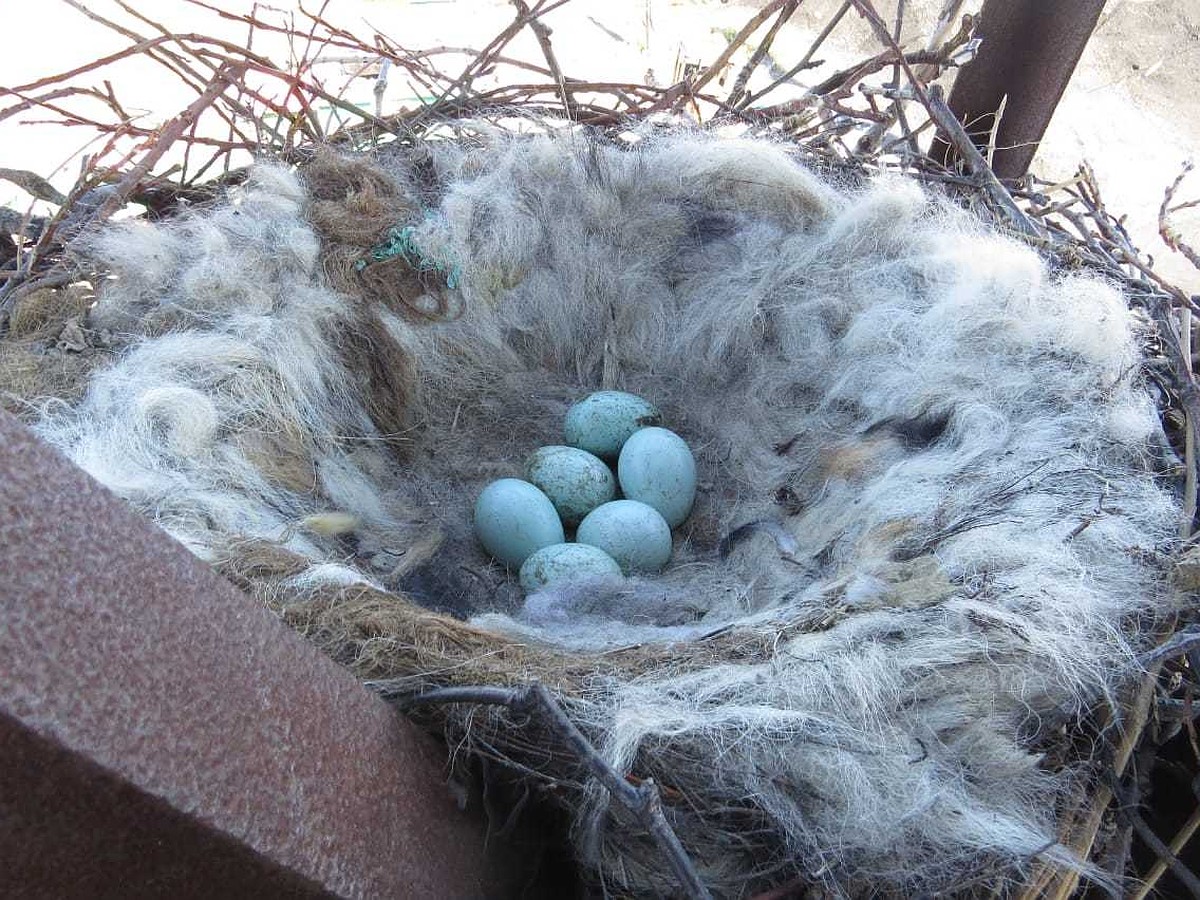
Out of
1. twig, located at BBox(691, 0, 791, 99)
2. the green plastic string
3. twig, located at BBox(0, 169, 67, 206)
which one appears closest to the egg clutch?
the green plastic string

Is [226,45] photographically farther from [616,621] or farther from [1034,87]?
[1034,87]

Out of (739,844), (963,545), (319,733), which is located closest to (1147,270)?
(963,545)

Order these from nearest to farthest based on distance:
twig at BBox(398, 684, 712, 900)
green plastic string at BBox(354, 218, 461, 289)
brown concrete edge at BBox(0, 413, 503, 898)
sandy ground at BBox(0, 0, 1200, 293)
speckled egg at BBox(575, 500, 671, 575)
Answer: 1. brown concrete edge at BBox(0, 413, 503, 898)
2. twig at BBox(398, 684, 712, 900)
3. speckled egg at BBox(575, 500, 671, 575)
4. green plastic string at BBox(354, 218, 461, 289)
5. sandy ground at BBox(0, 0, 1200, 293)

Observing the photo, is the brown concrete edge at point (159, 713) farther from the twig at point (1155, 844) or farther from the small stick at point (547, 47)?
the small stick at point (547, 47)

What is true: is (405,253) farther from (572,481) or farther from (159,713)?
(159,713)

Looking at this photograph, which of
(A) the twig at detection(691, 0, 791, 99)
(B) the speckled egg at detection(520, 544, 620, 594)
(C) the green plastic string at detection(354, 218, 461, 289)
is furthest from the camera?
(A) the twig at detection(691, 0, 791, 99)

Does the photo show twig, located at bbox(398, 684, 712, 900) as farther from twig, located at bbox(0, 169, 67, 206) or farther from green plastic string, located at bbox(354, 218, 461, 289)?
twig, located at bbox(0, 169, 67, 206)

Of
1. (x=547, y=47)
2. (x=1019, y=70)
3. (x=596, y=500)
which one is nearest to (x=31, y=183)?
(x=547, y=47)
